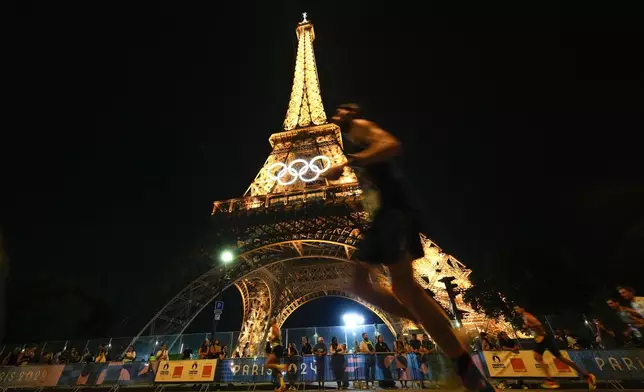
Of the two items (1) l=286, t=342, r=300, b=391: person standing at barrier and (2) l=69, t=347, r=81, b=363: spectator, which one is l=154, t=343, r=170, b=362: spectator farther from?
(1) l=286, t=342, r=300, b=391: person standing at barrier

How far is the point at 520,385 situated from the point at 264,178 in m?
23.4

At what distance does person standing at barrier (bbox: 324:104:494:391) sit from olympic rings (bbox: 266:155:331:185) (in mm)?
23578

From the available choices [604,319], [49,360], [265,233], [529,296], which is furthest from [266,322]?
[604,319]

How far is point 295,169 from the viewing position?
29234 mm

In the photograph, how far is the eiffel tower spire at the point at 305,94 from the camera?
36000mm

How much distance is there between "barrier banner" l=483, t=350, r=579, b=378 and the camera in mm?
8758

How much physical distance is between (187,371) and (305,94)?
34.5 metres

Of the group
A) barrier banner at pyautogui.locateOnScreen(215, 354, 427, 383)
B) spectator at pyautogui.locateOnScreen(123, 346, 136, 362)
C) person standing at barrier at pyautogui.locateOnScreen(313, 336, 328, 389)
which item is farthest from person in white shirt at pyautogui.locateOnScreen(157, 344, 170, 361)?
person standing at barrier at pyautogui.locateOnScreen(313, 336, 328, 389)

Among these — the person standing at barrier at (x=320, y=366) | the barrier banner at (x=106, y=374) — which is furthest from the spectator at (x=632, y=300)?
the barrier banner at (x=106, y=374)

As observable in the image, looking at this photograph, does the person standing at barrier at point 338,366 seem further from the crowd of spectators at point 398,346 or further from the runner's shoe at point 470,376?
the runner's shoe at point 470,376

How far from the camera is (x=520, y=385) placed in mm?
9195

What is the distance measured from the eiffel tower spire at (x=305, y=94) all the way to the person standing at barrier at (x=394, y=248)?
31.3 metres

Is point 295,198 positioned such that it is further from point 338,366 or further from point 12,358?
point 12,358

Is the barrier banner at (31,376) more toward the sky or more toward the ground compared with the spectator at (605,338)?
more toward the ground
